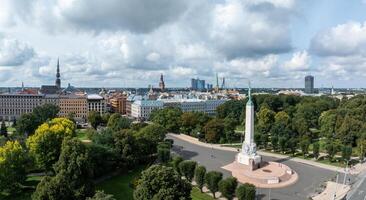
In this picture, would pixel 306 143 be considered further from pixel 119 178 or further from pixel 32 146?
pixel 32 146

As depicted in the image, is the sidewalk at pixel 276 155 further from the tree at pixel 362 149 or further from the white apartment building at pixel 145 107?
the white apartment building at pixel 145 107

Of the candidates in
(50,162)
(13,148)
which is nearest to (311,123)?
(50,162)

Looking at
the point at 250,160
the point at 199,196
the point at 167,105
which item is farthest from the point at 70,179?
the point at 167,105

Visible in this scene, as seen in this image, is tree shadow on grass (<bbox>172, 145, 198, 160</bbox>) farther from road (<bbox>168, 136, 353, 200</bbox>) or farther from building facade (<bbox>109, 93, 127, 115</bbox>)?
building facade (<bbox>109, 93, 127, 115</bbox>)

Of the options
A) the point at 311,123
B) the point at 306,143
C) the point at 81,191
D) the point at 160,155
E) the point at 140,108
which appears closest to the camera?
the point at 81,191

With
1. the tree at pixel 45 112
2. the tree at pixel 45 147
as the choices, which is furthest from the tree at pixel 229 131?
the tree at pixel 45 112

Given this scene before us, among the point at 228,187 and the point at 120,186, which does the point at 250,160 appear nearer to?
the point at 228,187
